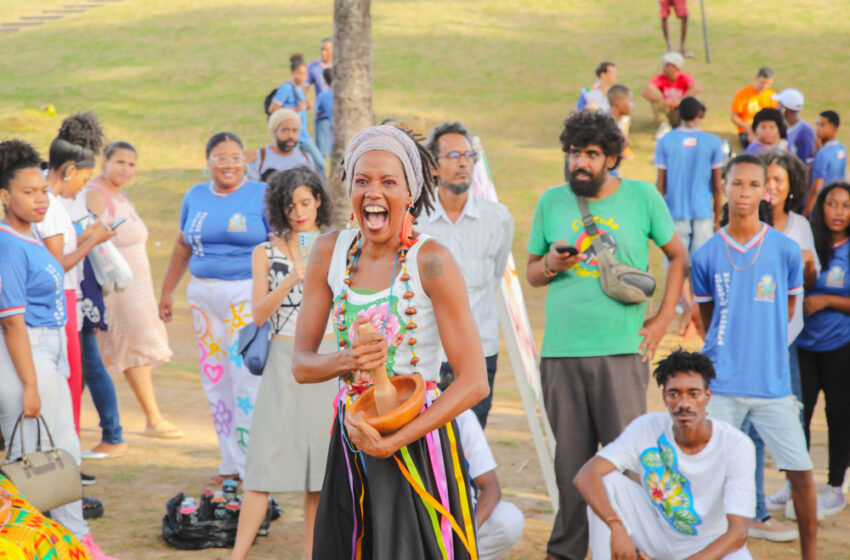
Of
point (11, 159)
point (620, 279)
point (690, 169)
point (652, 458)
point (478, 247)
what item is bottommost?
point (652, 458)

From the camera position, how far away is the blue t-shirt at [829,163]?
10.1 m

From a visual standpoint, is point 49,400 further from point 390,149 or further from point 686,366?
point 686,366

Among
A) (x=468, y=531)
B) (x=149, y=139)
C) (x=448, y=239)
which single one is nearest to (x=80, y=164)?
(x=448, y=239)

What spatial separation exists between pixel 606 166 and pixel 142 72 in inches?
939

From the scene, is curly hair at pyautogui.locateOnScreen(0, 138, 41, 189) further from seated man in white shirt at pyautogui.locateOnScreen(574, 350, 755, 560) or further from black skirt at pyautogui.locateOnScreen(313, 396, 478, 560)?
seated man in white shirt at pyautogui.locateOnScreen(574, 350, 755, 560)

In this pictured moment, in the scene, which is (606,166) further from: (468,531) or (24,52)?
(24,52)

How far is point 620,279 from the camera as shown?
4.89 meters

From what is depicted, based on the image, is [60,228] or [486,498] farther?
[60,228]

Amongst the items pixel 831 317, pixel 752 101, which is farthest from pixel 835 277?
pixel 752 101

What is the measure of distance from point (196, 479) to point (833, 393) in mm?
4090

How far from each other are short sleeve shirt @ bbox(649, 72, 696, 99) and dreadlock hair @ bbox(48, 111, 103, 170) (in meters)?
10.8

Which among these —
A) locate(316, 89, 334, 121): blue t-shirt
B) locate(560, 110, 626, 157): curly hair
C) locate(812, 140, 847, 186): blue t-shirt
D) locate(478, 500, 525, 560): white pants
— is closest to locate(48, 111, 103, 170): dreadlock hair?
locate(560, 110, 626, 157): curly hair

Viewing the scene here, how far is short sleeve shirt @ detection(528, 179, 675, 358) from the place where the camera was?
4965mm

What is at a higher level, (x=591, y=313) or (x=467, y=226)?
(x=467, y=226)
